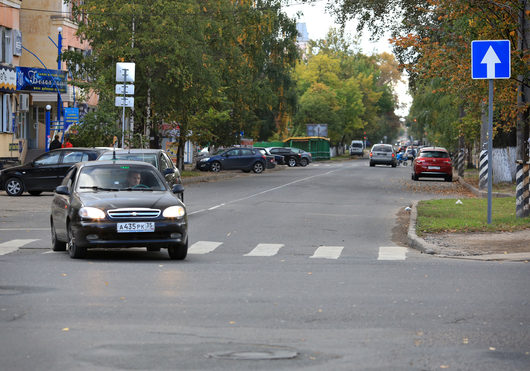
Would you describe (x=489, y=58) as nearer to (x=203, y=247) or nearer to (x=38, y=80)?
(x=203, y=247)

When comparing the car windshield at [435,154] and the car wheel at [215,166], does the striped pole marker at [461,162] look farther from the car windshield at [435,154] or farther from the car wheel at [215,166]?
the car wheel at [215,166]

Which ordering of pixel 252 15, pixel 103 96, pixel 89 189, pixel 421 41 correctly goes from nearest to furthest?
pixel 89 189, pixel 421 41, pixel 103 96, pixel 252 15

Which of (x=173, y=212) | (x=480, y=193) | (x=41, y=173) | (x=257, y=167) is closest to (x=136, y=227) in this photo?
(x=173, y=212)

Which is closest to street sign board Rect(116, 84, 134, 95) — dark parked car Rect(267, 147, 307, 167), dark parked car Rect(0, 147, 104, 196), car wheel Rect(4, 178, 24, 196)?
dark parked car Rect(0, 147, 104, 196)

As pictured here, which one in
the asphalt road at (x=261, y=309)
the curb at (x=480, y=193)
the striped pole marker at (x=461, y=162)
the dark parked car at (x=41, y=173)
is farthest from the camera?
the striped pole marker at (x=461, y=162)

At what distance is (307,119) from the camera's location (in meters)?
117

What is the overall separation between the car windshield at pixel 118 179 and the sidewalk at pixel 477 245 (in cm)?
464

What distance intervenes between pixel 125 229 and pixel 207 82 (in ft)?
108

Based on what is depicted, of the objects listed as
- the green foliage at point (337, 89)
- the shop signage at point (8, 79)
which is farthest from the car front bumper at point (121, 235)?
the green foliage at point (337, 89)

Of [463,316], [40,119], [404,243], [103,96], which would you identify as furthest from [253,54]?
[463,316]

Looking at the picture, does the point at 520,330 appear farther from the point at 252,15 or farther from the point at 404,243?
the point at 252,15

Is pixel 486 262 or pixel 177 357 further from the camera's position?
pixel 486 262

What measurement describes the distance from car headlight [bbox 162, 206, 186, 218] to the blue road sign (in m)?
7.09

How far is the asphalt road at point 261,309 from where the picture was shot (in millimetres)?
7633
